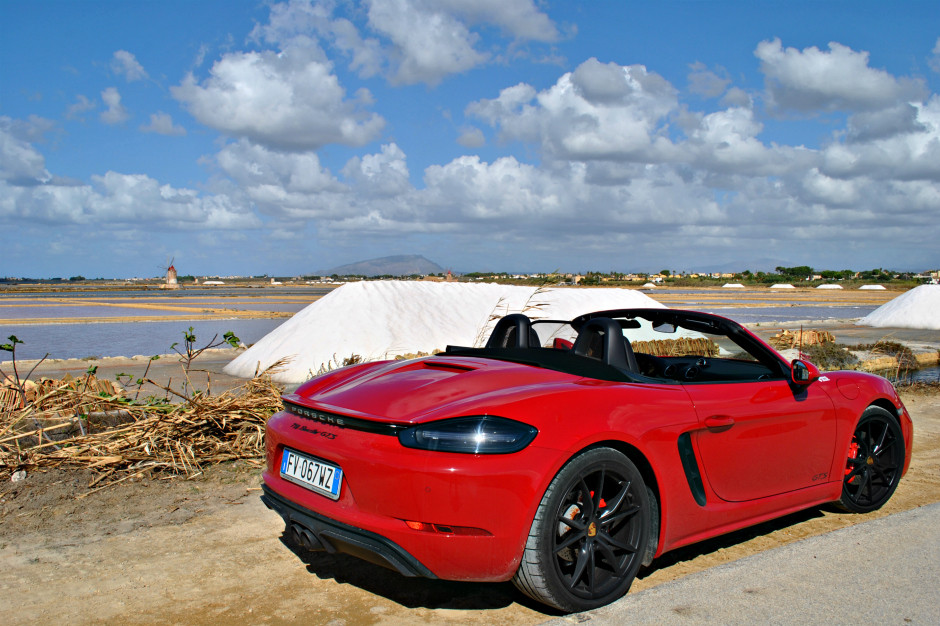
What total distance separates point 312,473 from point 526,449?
1020mm

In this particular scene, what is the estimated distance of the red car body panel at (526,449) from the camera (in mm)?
2760

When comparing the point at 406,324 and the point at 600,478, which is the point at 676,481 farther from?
the point at 406,324

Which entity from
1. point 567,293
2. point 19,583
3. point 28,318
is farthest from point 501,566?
point 28,318

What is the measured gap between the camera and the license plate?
3.01m

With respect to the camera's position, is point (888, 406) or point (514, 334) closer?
point (514, 334)

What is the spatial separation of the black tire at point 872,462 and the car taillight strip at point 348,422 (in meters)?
3.15

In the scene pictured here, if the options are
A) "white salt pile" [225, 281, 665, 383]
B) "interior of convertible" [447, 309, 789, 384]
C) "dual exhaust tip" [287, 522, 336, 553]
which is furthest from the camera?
"white salt pile" [225, 281, 665, 383]

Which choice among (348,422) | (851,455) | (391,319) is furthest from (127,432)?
(391,319)

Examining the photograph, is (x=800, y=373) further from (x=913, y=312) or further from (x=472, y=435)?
(x=913, y=312)

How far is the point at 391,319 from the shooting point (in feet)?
50.2

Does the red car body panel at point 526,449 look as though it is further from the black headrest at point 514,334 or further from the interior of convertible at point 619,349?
the black headrest at point 514,334

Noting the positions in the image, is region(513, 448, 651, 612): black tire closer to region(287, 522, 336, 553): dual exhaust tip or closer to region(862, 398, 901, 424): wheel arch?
region(287, 522, 336, 553): dual exhaust tip

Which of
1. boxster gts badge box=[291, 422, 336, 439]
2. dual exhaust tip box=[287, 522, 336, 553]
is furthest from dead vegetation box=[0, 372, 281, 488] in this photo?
dual exhaust tip box=[287, 522, 336, 553]

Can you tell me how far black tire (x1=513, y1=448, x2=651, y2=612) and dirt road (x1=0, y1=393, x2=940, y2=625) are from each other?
0.22 meters
